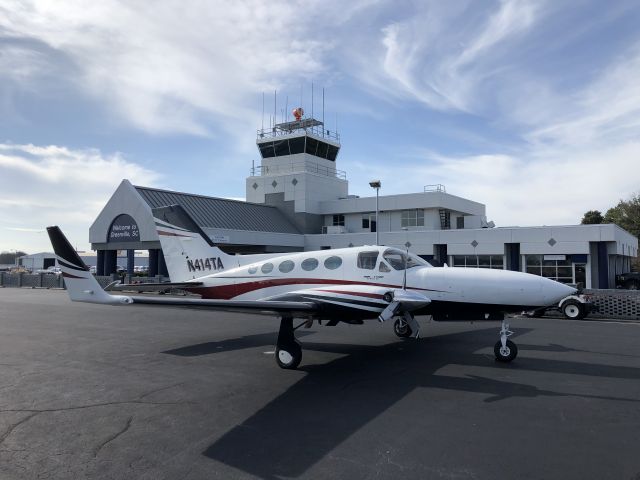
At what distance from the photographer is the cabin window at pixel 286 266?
1297cm

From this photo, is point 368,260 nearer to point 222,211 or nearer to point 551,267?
point 551,267

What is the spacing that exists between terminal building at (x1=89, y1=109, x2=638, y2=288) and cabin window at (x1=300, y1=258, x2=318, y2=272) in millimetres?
14672

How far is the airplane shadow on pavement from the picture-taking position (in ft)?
18.4

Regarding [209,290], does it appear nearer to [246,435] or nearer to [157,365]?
[157,365]

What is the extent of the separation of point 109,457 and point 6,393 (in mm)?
4357

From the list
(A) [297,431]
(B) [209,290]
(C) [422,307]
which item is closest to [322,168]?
(B) [209,290]

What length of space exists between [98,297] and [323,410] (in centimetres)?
476

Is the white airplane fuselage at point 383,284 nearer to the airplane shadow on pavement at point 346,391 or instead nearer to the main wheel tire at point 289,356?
the main wheel tire at point 289,356

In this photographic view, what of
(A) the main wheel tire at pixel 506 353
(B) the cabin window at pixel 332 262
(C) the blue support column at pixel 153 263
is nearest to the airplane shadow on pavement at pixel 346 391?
(A) the main wheel tire at pixel 506 353

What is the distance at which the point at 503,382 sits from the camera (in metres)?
8.75

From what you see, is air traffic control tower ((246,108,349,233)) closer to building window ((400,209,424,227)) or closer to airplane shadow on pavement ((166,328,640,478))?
building window ((400,209,424,227))

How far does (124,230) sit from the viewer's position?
39.2m

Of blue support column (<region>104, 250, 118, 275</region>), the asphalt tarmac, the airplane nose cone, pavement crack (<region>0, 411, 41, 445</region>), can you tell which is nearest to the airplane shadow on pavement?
the asphalt tarmac

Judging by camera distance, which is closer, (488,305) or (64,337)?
(488,305)
